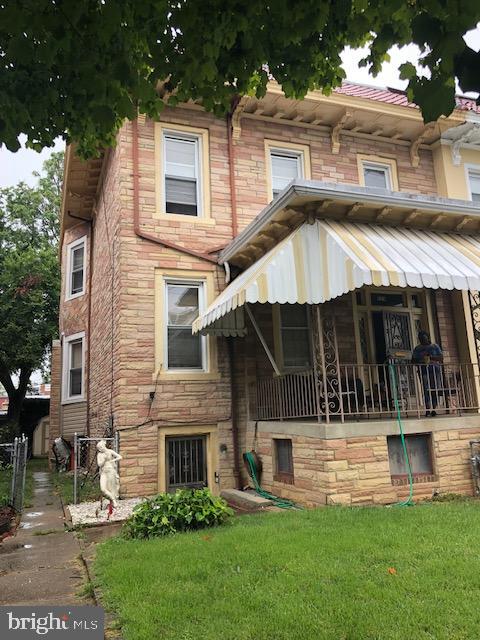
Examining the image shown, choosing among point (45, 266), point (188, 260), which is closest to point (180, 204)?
point (188, 260)

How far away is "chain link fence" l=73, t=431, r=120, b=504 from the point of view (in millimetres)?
9259

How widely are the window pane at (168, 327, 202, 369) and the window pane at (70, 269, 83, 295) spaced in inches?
284

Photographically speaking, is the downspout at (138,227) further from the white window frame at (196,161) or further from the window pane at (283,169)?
the window pane at (283,169)

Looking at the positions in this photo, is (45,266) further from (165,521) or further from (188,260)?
(165,521)

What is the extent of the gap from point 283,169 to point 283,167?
0.05m

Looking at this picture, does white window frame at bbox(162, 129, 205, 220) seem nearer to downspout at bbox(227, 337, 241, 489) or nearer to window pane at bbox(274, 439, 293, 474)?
downspout at bbox(227, 337, 241, 489)

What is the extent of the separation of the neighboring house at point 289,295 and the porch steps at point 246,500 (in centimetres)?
42

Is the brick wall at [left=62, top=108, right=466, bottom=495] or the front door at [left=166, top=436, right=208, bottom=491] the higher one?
the brick wall at [left=62, top=108, right=466, bottom=495]

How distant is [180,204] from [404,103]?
653 cm

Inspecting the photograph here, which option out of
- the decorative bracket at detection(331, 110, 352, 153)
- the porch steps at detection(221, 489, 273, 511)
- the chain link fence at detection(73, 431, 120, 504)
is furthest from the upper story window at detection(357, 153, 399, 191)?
the chain link fence at detection(73, 431, 120, 504)

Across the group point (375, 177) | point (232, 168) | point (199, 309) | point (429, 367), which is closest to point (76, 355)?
point (199, 309)

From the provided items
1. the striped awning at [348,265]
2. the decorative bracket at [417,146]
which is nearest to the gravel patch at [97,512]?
the striped awning at [348,265]

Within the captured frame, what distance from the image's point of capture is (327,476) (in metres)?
7.62

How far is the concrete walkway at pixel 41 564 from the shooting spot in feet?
15.5
